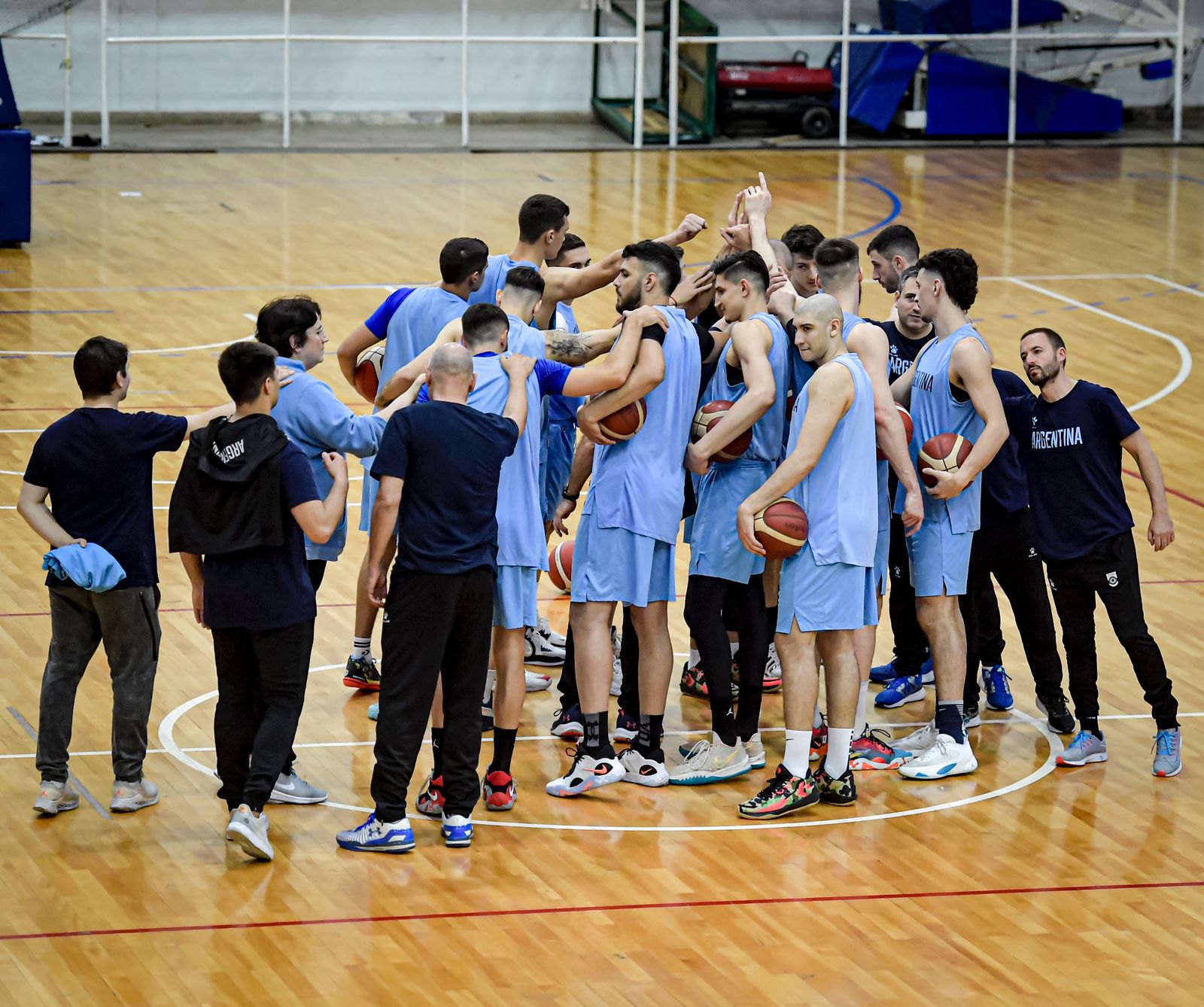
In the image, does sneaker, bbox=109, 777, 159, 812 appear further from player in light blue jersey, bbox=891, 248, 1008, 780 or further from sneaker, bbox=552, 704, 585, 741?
player in light blue jersey, bbox=891, 248, 1008, 780

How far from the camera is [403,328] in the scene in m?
7.68

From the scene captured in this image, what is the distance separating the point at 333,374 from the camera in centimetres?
1312

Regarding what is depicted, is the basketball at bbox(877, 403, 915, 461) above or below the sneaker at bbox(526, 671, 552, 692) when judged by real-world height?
above

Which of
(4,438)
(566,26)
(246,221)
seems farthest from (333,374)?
(566,26)

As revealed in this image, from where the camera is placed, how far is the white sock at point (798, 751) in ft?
21.6

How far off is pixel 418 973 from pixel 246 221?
13616 millimetres

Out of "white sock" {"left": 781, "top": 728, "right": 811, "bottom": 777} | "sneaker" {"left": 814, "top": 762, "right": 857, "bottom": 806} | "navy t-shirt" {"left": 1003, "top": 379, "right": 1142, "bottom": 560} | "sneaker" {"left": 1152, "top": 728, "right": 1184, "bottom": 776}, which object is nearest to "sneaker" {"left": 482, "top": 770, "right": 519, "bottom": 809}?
"white sock" {"left": 781, "top": 728, "right": 811, "bottom": 777}

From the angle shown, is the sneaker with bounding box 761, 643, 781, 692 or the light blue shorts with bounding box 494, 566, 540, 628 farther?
the sneaker with bounding box 761, 643, 781, 692

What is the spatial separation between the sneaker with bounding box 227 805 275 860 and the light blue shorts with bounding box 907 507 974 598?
2603 millimetres

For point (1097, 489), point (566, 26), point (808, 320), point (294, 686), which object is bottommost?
point (294, 686)

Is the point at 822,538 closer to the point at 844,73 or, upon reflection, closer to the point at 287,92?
the point at 287,92

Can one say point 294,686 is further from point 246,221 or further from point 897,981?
point 246,221

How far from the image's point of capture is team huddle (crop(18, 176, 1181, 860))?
6.05 meters

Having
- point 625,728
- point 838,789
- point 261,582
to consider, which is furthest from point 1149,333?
point 261,582
